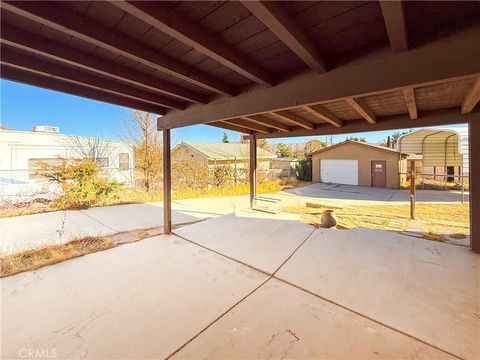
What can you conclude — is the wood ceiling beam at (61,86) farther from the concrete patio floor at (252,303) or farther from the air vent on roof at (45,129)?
the air vent on roof at (45,129)

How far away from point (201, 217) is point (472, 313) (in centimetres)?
495

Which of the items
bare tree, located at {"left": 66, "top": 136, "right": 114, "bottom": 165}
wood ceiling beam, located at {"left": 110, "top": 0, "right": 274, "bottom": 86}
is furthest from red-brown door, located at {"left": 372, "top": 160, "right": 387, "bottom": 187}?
bare tree, located at {"left": 66, "top": 136, "right": 114, "bottom": 165}

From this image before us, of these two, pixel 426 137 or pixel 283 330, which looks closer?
pixel 283 330

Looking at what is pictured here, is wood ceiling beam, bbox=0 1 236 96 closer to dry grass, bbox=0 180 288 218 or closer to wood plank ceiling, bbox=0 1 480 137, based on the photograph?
wood plank ceiling, bbox=0 1 480 137

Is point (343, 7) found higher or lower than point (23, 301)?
higher

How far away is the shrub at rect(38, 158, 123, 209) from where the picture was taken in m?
6.98

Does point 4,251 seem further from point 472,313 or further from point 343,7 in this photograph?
point 472,313

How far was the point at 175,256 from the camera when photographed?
3.31 m

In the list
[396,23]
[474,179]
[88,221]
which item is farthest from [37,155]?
[474,179]

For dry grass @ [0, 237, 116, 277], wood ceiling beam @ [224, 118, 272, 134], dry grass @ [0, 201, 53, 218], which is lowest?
dry grass @ [0, 237, 116, 277]

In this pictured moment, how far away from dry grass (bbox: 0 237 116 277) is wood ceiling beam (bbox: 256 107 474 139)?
485 centimetres

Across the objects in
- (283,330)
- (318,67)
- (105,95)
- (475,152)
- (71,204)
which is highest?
(105,95)

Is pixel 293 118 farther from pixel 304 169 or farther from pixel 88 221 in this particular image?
pixel 304 169

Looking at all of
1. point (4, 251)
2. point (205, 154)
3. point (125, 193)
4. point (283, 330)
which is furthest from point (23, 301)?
point (205, 154)
